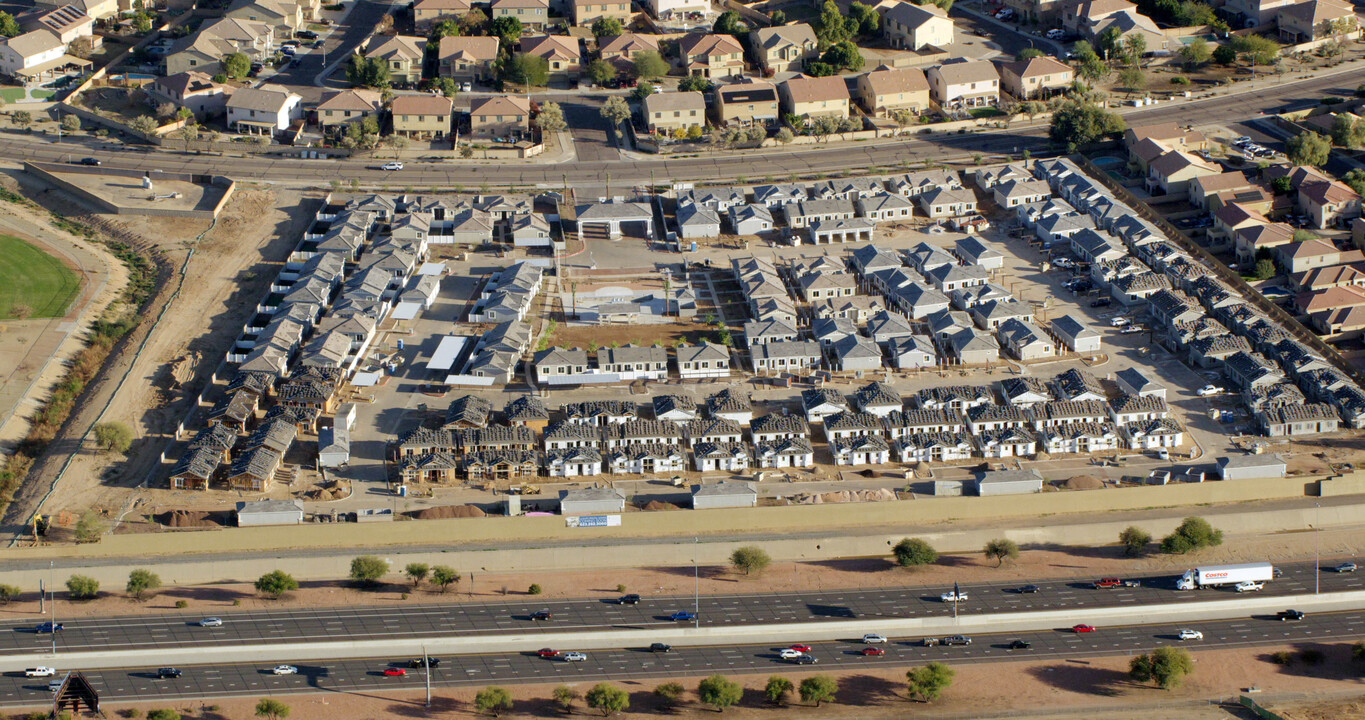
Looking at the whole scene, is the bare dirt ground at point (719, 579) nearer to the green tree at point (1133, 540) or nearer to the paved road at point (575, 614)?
the green tree at point (1133, 540)

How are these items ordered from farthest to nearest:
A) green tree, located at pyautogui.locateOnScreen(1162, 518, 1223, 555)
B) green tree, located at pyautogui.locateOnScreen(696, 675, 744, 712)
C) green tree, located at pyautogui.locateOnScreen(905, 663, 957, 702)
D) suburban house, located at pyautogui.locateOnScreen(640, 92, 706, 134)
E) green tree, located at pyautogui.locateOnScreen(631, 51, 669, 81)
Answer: green tree, located at pyautogui.locateOnScreen(631, 51, 669, 81) → suburban house, located at pyautogui.locateOnScreen(640, 92, 706, 134) → green tree, located at pyautogui.locateOnScreen(1162, 518, 1223, 555) → green tree, located at pyautogui.locateOnScreen(905, 663, 957, 702) → green tree, located at pyautogui.locateOnScreen(696, 675, 744, 712)

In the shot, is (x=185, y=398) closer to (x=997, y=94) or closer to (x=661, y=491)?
(x=661, y=491)

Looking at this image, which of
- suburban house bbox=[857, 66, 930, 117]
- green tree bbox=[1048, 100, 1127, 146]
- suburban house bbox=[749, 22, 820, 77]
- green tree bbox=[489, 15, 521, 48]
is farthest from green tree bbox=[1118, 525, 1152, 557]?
green tree bbox=[489, 15, 521, 48]

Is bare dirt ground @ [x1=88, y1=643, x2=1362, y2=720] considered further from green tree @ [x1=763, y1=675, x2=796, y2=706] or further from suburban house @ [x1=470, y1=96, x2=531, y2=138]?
suburban house @ [x1=470, y1=96, x2=531, y2=138]

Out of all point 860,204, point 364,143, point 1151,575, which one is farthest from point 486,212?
point 1151,575

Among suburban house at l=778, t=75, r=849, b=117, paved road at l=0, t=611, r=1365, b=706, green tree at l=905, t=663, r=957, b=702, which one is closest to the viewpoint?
green tree at l=905, t=663, r=957, b=702

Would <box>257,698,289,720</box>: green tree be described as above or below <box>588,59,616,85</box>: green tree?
below

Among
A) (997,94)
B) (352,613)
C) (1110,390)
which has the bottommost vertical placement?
(352,613)

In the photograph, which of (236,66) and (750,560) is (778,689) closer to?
(750,560)
